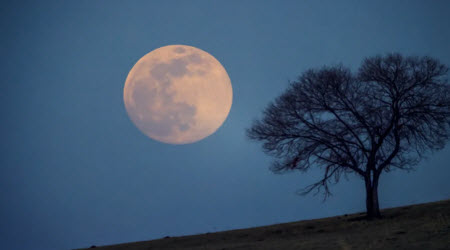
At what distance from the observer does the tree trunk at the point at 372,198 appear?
21859 millimetres

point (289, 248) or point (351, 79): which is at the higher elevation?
point (351, 79)

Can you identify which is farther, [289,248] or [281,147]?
[281,147]

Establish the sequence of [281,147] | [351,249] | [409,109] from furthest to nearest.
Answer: [281,147] → [409,109] → [351,249]

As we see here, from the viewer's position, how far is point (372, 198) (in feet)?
72.3

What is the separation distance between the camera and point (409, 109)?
71.6ft

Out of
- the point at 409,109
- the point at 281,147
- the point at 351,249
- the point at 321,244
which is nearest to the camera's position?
the point at 351,249

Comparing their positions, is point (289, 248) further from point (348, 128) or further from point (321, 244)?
point (348, 128)

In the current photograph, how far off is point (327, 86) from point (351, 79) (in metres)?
1.53

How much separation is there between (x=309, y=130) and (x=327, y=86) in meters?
2.88

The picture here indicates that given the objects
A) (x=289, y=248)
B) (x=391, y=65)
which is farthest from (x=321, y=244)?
(x=391, y=65)

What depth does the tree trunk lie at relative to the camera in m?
21.9

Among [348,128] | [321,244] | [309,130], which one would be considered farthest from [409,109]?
[321,244]

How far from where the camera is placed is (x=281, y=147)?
23547 millimetres

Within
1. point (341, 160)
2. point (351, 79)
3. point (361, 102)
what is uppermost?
point (351, 79)
